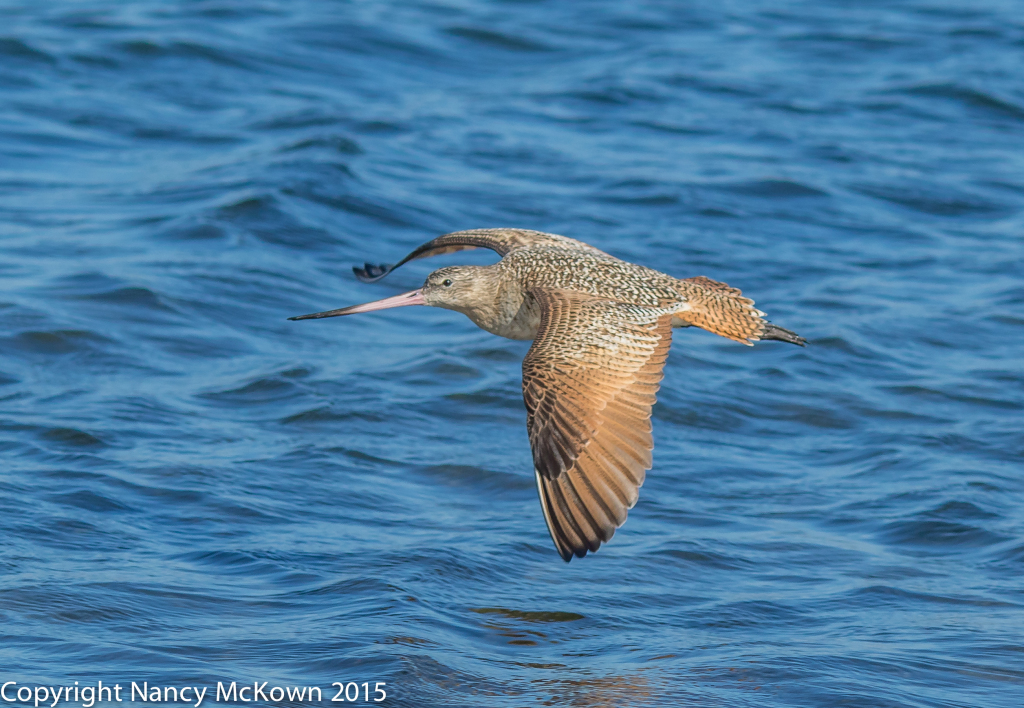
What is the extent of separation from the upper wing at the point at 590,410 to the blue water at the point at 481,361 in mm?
696

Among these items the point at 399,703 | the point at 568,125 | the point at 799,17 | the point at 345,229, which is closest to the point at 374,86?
the point at 568,125

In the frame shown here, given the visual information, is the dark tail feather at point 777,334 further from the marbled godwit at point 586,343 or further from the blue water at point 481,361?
the blue water at point 481,361

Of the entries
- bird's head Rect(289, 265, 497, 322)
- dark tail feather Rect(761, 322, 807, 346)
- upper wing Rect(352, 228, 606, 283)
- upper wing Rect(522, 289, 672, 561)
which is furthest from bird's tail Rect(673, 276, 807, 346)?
upper wing Rect(352, 228, 606, 283)

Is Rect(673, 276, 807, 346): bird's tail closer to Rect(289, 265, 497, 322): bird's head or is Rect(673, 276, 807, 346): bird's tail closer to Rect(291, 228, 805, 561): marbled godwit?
Rect(291, 228, 805, 561): marbled godwit

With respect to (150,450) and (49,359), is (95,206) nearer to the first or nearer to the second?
(49,359)

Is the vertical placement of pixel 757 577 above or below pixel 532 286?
below

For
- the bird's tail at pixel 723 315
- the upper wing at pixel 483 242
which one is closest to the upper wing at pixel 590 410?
the bird's tail at pixel 723 315

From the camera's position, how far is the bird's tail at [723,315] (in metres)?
6.16

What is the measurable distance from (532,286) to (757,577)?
1.71 meters

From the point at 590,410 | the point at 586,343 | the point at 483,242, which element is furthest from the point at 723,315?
the point at 483,242

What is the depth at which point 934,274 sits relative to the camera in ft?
35.3

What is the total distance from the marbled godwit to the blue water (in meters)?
0.76

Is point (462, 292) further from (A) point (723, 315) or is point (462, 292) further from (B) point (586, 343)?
(A) point (723, 315)

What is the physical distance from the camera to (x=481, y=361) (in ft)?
30.0
